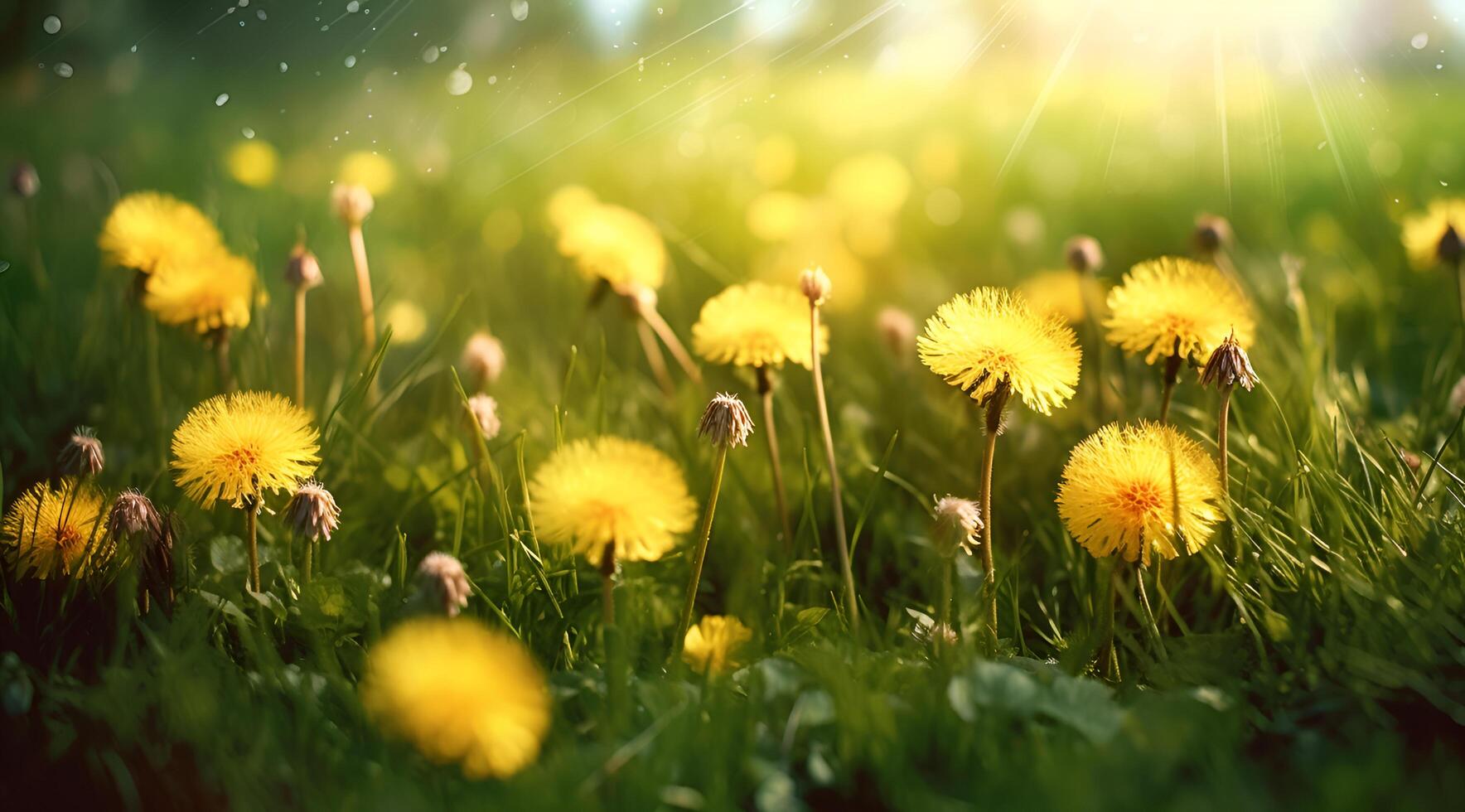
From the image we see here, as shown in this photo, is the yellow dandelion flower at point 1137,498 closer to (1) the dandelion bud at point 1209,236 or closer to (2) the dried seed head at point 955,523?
(2) the dried seed head at point 955,523

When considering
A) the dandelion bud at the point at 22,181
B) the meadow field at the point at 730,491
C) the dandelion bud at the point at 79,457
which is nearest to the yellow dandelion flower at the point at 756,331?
the meadow field at the point at 730,491

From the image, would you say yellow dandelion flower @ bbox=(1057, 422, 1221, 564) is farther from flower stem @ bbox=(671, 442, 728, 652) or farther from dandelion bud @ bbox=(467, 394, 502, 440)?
dandelion bud @ bbox=(467, 394, 502, 440)

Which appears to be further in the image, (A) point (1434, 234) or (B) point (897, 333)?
(B) point (897, 333)

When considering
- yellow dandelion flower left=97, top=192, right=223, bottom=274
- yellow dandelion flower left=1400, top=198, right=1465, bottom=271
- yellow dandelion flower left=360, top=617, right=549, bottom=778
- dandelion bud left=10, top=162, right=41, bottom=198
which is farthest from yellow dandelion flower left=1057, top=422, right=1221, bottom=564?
dandelion bud left=10, top=162, right=41, bottom=198

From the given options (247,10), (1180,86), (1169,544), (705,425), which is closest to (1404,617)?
(1169,544)

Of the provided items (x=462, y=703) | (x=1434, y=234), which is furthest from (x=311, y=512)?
(x=1434, y=234)

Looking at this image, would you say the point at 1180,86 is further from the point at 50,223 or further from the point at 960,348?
the point at 50,223

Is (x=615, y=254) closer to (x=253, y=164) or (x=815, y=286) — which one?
(x=815, y=286)
